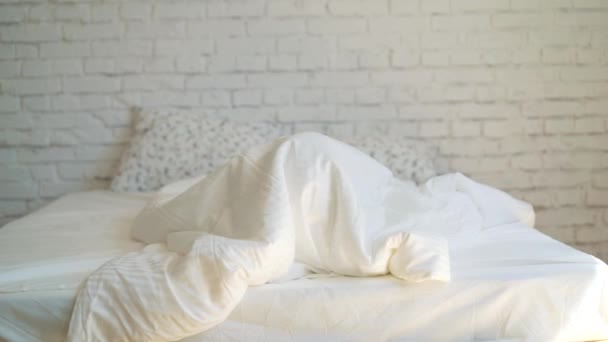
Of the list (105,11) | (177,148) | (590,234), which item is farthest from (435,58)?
(105,11)

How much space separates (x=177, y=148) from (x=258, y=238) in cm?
134

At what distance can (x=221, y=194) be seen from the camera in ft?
6.07

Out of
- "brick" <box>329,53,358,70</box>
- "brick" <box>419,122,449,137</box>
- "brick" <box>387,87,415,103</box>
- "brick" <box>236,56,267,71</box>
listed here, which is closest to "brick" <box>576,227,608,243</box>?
"brick" <box>419,122,449,137</box>

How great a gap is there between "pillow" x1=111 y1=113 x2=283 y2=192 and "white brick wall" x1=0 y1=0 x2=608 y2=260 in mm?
176

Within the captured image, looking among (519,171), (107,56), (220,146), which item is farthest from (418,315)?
(107,56)

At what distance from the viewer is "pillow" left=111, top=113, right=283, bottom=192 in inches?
110

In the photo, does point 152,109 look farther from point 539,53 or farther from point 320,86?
point 539,53

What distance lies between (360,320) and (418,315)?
0.14 metres

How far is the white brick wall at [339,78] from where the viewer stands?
3020 millimetres

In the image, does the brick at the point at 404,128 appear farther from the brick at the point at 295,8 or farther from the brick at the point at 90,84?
the brick at the point at 90,84

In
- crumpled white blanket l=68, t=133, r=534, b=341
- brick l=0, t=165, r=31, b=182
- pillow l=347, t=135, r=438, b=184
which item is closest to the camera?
crumpled white blanket l=68, t=133, r=534, b=341

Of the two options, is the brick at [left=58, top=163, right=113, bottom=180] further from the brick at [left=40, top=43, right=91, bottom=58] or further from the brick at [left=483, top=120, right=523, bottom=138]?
the brick at [left=483, top=120, right=523, bottom=138]

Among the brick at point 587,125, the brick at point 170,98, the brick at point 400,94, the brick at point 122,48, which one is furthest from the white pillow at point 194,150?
the brick at point 587,125

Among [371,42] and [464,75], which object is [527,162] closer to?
[464,75]
